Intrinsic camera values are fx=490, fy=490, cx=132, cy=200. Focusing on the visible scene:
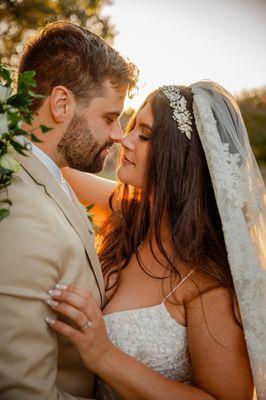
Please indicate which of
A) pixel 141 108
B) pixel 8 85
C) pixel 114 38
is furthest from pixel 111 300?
pixel 114 38

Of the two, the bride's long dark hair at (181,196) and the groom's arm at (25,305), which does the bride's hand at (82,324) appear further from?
the bride's long dark hair at (181,196)

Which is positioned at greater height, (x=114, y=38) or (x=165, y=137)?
(x=114, y=38)

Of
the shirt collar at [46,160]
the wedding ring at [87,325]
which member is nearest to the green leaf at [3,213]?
the wedding ring at [87,325]

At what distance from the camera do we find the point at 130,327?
2.91 m

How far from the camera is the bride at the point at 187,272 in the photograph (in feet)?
8.61

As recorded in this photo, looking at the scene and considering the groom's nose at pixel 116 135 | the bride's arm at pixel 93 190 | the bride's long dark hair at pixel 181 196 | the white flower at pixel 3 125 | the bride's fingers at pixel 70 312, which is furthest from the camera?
the bride's arm at pixel 93 190

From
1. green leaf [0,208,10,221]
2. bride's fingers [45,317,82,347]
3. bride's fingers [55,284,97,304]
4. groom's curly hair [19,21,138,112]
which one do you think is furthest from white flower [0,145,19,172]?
groom's curly hair [19,21,138,112]

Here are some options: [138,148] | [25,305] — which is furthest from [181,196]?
[25,305]

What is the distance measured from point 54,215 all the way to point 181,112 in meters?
1.19

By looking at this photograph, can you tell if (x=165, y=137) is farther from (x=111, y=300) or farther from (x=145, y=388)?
(x=145, y=388)

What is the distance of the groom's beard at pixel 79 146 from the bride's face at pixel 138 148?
0.19 m

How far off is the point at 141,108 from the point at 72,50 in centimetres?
58

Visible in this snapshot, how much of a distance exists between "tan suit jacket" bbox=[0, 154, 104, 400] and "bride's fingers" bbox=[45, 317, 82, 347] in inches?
1.1

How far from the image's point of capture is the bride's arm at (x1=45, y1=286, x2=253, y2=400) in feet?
8.04
